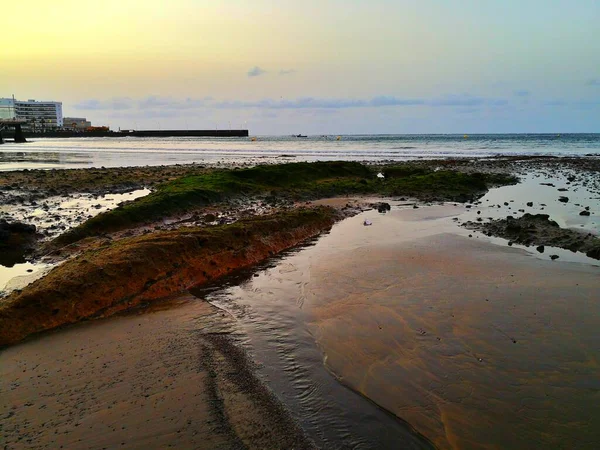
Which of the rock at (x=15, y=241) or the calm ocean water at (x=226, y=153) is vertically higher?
the calm ocean water at (x=226, y=153)

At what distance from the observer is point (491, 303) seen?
308 inches

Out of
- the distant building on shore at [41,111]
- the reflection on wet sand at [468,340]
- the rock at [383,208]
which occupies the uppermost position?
the distant building on shore at [41,111]

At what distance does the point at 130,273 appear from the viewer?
8.11 meters

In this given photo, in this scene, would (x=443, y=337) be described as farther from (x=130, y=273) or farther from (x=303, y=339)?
(x=130, y=273)

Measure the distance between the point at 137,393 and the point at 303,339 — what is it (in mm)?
2406

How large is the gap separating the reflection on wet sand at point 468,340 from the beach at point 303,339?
27 millimetres

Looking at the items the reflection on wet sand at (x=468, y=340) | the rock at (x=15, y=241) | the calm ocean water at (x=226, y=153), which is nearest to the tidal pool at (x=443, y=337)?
the reflection on wet sand at (x=468, y=340)

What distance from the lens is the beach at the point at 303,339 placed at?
4508 millimetres

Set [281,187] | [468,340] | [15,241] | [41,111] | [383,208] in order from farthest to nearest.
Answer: [41,111] < [281,187] < [383,208] < [15,241] < [468,340]

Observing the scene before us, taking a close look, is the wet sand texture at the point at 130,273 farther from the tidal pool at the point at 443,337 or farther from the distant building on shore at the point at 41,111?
the distant building on shore at the point at 41,111

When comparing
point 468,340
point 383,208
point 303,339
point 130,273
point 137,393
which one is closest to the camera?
point 137,393

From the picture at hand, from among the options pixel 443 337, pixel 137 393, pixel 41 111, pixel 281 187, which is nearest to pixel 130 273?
pixel 137 393

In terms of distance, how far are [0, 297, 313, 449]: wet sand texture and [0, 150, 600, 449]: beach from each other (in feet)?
0.07

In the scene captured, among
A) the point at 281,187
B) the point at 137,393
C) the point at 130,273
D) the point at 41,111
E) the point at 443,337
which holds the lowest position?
the point at 137,393
